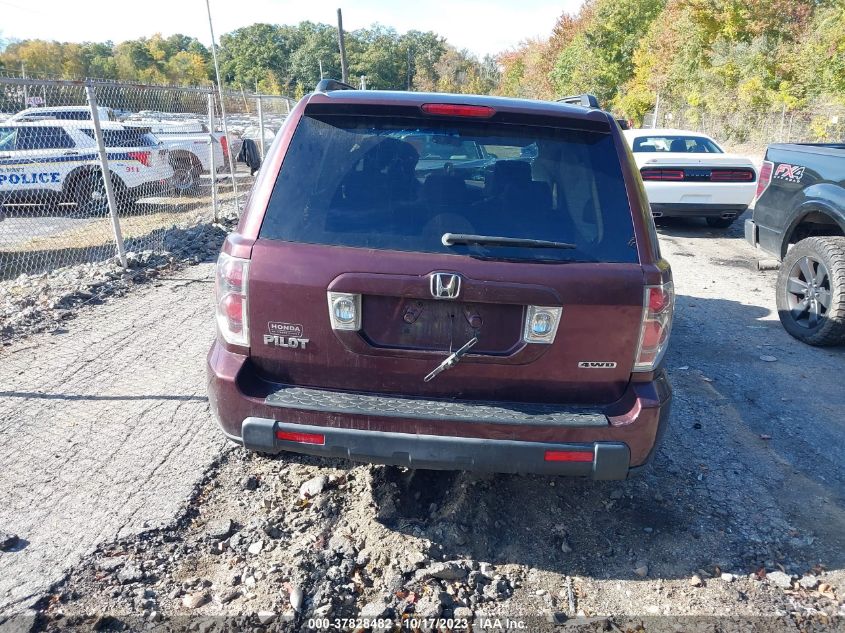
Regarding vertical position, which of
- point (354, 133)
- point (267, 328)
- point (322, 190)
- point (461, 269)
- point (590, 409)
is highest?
point (354, 133)

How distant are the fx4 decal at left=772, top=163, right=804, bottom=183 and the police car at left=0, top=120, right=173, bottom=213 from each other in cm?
936

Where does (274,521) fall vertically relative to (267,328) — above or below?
below

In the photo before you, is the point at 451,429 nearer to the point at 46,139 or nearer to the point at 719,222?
the point at 719,222

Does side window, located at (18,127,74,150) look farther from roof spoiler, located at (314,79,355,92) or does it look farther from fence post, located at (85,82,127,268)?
roof spoiler, located at (314,79,355,92)

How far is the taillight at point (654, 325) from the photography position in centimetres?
263

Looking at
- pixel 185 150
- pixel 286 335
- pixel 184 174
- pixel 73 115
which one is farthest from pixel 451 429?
pixel 184 174

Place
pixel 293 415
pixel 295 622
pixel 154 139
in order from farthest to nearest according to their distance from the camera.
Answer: pixel 154 139, pixel 293 415, pixel 295 622

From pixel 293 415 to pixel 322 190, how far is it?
99 cm

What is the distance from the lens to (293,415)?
8.66 feet

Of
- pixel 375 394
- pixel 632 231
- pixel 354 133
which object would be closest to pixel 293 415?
pixel 375 394

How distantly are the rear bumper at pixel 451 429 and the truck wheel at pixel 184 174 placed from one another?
12.2m

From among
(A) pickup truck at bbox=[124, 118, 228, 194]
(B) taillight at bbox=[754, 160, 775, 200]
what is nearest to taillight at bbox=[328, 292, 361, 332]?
(B) taillight at bbox=[754, 160, 775, 200]

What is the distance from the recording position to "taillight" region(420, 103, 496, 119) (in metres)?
2.73

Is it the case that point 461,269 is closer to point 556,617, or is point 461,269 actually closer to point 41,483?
point 556,617
